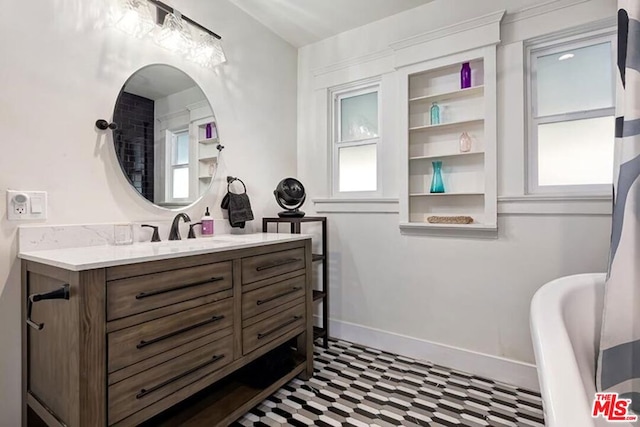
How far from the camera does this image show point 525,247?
1.97 metres

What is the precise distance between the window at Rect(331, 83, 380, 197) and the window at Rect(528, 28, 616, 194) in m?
1.09

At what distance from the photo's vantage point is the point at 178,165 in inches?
76.1

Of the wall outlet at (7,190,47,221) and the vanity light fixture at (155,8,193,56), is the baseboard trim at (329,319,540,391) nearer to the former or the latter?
the wall outlet at (7,190,47,221)

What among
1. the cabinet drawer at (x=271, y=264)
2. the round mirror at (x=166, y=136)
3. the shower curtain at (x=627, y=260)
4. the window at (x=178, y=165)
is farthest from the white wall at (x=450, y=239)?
the window at (x=178, y=165)

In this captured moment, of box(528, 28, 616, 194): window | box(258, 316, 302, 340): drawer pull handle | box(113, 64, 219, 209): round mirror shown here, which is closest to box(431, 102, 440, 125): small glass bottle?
box(528, 28, 616, 194): window

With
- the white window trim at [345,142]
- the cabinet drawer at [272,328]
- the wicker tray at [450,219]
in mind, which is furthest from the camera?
the white window trim at [345,142]

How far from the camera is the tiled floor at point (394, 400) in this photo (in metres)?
1.62

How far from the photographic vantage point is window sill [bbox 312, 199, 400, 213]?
2445 mm

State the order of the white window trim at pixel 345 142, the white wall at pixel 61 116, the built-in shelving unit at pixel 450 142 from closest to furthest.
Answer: the white wall at pixel 61 116 → the built-in shelving unit at pixel 450 142 → the white window trim at pixel 345 142

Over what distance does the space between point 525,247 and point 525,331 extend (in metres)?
0.53

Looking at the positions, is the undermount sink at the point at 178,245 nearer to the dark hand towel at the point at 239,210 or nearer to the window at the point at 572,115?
the dark hand towel at the point at 239,210

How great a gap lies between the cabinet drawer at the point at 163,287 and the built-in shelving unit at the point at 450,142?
1453 mm

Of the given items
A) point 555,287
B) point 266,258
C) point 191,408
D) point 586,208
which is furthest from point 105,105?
point 586,208

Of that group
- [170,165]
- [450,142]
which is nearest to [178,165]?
[170,165]
